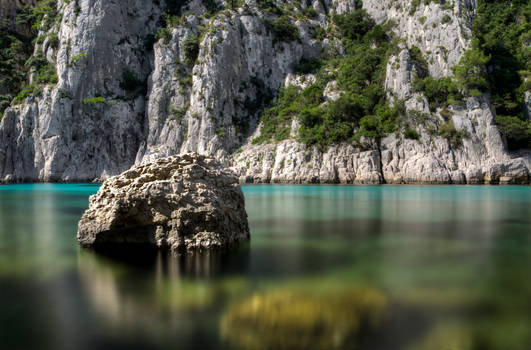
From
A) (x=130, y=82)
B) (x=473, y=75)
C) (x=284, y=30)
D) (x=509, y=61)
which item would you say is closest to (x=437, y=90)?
(x=473, y=75)

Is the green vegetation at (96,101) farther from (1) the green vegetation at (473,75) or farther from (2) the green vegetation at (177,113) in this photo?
(1) the green vegetation at (473,75)

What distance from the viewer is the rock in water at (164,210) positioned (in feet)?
26.7

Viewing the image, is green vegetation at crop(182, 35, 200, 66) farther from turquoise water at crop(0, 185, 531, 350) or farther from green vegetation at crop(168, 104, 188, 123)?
turquoise water at crop(0, 185, 531, 350)

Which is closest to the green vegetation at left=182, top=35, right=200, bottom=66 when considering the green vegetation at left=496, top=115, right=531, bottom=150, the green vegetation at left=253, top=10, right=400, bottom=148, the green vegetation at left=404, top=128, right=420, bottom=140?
the green vegetation at left=253, top=10, right=400, bottom=148

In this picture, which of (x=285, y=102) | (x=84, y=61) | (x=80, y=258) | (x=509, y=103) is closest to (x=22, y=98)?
(x=84, y=61)

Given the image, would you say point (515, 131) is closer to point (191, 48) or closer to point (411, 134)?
point (411, 134)

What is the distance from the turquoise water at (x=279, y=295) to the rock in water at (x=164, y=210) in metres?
0.54

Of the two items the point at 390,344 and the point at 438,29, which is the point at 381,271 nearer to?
the point at 390,344

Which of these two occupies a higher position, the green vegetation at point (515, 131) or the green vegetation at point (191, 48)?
the green vegetation at point (191, 48)

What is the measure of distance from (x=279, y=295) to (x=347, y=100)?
43.6m

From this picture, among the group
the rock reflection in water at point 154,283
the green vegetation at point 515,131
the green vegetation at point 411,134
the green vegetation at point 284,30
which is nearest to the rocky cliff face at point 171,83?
the green vegetation at point 284,30

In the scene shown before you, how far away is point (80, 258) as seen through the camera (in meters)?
7.65

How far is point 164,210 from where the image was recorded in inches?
322

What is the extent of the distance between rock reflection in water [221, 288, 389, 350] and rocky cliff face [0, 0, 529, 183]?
4122 cm
